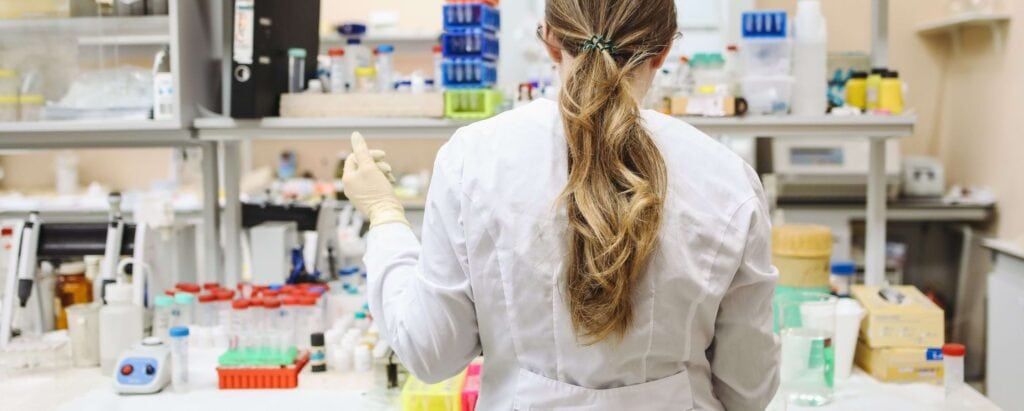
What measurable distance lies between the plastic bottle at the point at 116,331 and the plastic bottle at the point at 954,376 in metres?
1.71

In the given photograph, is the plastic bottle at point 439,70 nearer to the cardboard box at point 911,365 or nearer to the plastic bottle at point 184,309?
the plastic bottle at point 184,309

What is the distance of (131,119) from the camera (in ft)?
7.48

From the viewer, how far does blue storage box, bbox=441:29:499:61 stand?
220cm

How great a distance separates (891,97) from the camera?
2.22m

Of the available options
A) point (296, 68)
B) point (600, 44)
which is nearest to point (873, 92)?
point (600, 44)

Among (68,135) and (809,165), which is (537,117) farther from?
(809,165)

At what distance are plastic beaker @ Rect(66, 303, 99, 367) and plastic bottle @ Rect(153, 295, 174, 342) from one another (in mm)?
128

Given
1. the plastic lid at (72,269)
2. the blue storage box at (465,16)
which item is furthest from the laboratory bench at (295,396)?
the blue storage box at (465,16)

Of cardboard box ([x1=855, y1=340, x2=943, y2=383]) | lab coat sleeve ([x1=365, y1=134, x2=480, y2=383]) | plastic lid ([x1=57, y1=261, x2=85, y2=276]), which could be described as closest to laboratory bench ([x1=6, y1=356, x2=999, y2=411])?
cardboard box ([x1=855, y1=340, x2=943, y2=383])

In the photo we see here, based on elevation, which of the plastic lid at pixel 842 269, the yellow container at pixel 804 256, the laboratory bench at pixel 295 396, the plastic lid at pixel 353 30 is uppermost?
the plastic lid at pixel 353 30

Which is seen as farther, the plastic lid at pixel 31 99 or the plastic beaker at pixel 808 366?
the plastic lid at pixel 31 99

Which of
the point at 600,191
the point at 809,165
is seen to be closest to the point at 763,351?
the point at 600,191

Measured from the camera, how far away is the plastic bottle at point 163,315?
2.16 metres

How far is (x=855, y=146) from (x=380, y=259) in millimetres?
3084
